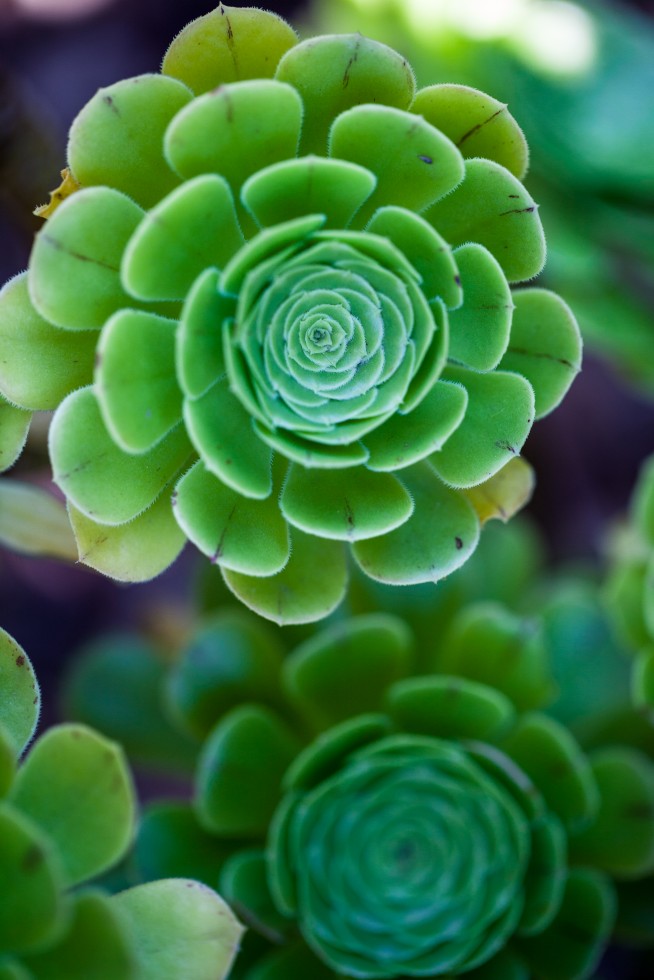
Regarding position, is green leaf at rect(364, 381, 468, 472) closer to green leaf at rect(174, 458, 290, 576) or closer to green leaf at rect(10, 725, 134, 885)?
green leaf at rect(174, 458, 290, 576)

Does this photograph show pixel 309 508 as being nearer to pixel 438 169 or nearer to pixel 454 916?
pixel 438 169

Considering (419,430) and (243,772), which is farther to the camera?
(243,772)

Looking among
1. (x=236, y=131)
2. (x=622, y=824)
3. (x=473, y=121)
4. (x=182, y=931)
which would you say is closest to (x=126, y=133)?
(x=236, y=131)

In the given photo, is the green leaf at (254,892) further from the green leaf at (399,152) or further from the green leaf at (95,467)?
the green leaf at (399,152)

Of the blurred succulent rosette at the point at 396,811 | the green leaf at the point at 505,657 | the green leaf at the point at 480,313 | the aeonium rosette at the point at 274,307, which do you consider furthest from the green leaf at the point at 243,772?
the green leaf at the point at 480,313

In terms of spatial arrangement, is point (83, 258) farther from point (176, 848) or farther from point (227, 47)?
point (176, 848)
